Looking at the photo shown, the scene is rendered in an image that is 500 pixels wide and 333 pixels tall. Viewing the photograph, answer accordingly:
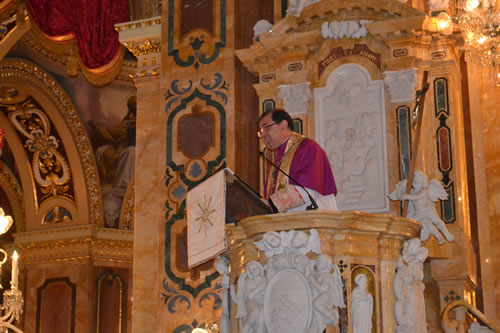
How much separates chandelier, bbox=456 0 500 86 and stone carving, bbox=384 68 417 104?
1.74 ft

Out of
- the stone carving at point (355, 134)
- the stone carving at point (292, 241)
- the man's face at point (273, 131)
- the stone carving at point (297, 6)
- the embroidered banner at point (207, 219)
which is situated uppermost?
the stone carving at point (297, 6)

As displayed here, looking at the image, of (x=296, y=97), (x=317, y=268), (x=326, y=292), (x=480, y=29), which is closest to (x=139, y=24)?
(x=296, y=97)

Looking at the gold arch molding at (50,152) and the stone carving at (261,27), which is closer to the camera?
the stone carving at (261,27)

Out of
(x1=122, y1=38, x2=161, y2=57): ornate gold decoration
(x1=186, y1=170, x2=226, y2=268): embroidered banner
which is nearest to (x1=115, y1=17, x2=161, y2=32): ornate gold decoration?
(x1=122, y1=38, x2=161, y2=57): ornate gold decoration

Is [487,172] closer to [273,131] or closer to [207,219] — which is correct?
[273,131]

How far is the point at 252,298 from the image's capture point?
5.53m

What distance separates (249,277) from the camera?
18.3 feet

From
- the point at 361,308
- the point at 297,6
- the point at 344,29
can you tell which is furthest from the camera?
the point at 297,6

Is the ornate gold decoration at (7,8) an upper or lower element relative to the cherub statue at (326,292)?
upper

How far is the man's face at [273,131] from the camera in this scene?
6.27 meters

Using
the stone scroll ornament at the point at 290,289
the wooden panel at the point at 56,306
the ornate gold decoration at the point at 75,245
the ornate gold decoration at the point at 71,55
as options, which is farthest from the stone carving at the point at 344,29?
the wooden panel at the point at 56,306

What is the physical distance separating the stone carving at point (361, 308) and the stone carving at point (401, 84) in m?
2.94

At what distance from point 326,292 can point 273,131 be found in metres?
1.36

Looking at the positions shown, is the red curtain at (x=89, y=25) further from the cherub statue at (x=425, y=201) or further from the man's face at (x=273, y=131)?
the man's face at (x=273, y=131)
